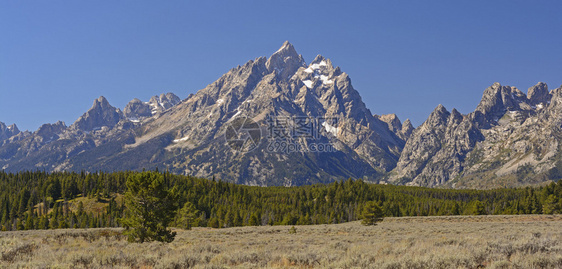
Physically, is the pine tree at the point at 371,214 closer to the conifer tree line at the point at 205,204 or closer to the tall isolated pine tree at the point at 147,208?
the conifer tree line at the point at 205,204

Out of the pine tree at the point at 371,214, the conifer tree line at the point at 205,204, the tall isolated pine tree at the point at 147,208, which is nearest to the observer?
the tall isolated pine tree at the point at 147,208

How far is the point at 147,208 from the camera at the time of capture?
34062mm

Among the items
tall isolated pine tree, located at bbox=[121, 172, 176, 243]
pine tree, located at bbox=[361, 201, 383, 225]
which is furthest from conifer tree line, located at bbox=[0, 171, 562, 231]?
tall isolated pine tree, located at bbox=[121, 172, 176, 243]

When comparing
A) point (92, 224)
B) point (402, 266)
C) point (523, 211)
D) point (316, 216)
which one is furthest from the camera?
point (316, 216)

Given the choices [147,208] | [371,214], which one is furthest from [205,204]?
[147,208]

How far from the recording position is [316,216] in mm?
156375

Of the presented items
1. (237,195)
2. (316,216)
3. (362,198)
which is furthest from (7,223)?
(362,198)

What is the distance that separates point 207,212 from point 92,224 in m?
50.7

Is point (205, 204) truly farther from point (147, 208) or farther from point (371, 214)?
point (147, 208)

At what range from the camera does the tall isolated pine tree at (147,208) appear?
33.2 metres

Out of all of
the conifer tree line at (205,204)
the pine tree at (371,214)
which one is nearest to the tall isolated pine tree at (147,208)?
the pine tree at (371,214)

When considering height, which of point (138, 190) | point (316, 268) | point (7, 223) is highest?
point (138, 190)

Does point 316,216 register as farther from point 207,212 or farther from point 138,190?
point 138,190

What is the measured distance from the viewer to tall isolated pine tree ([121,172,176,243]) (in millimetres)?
33219
